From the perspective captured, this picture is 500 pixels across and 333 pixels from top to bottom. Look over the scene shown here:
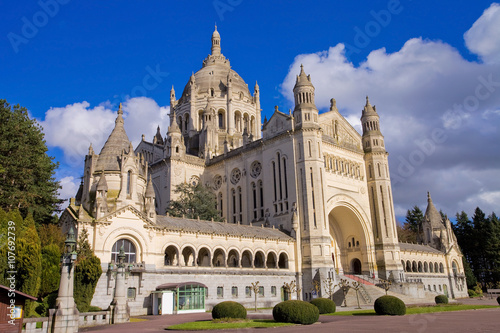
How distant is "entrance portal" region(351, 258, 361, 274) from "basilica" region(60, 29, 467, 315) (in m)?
0.19

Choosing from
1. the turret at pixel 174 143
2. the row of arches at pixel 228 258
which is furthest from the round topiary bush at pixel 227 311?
the turret at pixel 174 143

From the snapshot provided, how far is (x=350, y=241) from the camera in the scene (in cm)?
6425

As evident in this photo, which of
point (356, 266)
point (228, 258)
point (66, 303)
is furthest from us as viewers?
point (356, 266)

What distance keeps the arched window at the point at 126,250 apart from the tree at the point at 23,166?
1112cm

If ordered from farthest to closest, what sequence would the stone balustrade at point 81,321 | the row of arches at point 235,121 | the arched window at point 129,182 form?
the row of arches at point 235,121 → the arched window at point 129,182 → the stone balustrade at point 81,321

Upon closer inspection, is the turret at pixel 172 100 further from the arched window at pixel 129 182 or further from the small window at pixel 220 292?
the small window at pixel 220 292

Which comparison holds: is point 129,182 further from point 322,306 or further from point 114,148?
point 322,306

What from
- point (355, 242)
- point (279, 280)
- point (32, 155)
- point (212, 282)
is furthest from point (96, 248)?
point (355, 242)

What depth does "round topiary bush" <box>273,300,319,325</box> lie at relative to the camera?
1016 inches

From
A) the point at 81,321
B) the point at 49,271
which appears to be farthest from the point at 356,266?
the point at 81,321

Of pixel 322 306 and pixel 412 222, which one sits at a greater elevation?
pixel 412 222

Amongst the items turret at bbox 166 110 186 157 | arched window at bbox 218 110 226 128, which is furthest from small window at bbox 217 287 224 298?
arched window at bbox 218 110 226 128

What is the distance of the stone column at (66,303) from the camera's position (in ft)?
78.8

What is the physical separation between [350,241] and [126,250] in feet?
117
